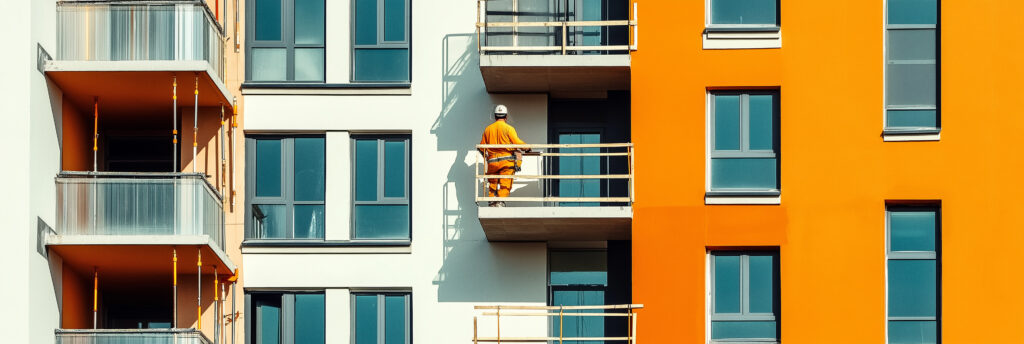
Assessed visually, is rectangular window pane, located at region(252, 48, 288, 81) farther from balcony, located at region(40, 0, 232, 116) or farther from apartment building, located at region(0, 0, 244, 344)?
balcony, located at region(40, 0, 232, 116)

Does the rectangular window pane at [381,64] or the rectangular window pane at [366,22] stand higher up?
the rectangular window pane at [366,22]

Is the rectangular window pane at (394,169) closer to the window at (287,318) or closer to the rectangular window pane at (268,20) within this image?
the window at (287,318)

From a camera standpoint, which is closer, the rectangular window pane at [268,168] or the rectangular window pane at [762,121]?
the rectangular window pane at [762,121]

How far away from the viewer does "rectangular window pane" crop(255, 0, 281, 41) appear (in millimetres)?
31125

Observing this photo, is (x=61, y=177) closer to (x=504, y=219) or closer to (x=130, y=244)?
(x=130, y=244)

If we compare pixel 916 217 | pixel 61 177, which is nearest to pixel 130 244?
pixel 61 177

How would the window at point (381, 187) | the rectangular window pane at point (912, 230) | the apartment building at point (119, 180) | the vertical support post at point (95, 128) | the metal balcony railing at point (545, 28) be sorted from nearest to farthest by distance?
1. the apartment building at point (119, 180)
2. the rectangular window pane at point (912, 230)
3. the vertical support post at point (95, 128)
4. the window at point (381, 187)
5. the metal balcony railing at point (545, 28)

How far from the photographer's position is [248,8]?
31.2 meters

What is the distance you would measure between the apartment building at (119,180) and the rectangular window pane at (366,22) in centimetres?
173

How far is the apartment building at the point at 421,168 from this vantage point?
1191 inches

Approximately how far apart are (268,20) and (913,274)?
9.52 meters

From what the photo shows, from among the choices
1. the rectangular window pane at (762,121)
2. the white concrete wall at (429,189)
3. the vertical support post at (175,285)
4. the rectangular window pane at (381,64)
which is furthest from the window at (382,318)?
the rectangular window pane at (762,121)

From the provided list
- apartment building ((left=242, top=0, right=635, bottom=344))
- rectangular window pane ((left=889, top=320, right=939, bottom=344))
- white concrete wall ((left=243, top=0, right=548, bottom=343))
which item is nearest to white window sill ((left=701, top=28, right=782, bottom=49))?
apartment building ((left=242, top=0, right=635, bottom=344))

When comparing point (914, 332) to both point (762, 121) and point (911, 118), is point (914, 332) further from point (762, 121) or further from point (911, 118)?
point (762, 121)
